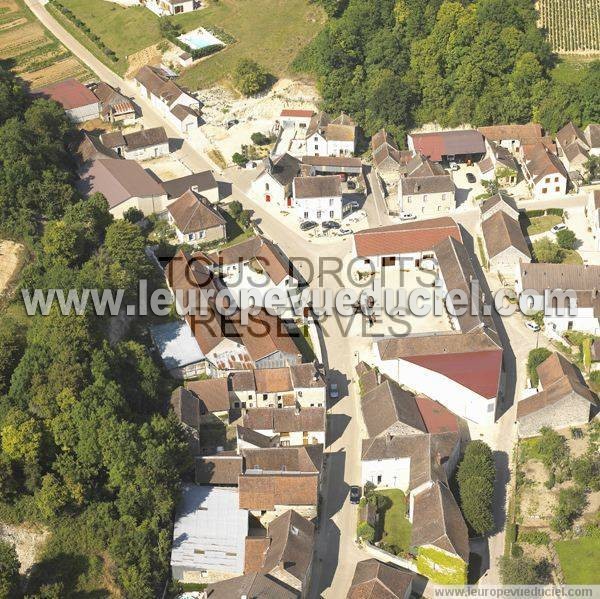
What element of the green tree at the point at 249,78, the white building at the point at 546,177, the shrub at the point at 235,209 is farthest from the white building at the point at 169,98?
the white building at the point at 546,177

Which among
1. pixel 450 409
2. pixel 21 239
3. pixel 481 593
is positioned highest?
pixel 21 239

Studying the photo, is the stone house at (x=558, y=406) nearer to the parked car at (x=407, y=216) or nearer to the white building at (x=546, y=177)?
the parked car at (x=407, y=216)

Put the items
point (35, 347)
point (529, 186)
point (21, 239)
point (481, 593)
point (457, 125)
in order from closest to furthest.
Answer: point (481, 593) → point (35, 347) → point (21, 239) → point (529, 186) → point (457, 125)

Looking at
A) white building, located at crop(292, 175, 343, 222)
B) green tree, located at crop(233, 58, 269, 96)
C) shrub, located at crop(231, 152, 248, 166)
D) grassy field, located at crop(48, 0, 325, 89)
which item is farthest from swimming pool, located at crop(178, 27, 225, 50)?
white building, located at crop(292, 175, 343, 222)

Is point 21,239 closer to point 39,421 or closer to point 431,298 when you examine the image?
point 39,421

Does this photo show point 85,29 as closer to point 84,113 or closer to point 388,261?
point 84,113

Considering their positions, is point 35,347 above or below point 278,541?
above

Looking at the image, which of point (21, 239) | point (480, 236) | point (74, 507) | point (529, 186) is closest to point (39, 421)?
A: point (74, 507)
